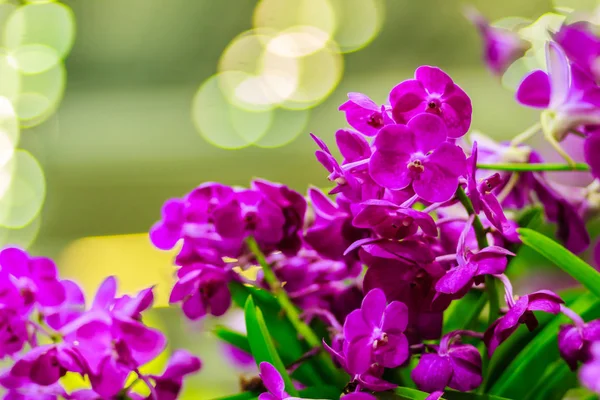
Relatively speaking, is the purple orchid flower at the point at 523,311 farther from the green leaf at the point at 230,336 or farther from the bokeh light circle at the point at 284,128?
the bokeh light circle at the point at 284,128

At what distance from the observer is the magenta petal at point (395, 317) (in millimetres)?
278

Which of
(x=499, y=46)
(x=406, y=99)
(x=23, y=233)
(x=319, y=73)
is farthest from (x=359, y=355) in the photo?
(x=23, y=233)

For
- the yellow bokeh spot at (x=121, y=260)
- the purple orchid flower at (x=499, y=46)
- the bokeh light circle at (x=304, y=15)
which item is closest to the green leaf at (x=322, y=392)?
the purple orchid flower at (x=499, y=46)

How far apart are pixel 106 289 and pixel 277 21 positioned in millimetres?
2998

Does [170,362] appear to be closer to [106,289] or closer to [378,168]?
[106,289]

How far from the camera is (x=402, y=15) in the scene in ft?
10.2

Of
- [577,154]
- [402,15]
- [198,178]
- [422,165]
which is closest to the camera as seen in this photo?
[422,165]

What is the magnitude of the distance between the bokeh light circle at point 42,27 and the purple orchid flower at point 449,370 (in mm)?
3039

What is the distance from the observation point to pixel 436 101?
29cm

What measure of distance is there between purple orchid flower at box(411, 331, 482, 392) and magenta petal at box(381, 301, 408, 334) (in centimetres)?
2

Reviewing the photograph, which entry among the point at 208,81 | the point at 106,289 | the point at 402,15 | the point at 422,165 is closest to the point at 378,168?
the point at 422,165

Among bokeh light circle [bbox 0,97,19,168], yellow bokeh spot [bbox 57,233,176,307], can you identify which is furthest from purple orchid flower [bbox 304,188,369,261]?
bokeh light circle [bbox 0,97,19,168]

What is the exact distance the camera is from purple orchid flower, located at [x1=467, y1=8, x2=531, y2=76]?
467 mm

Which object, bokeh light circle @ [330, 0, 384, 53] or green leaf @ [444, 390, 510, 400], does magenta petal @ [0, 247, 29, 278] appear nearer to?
green leaf @ [444, 390, 510, 400]
